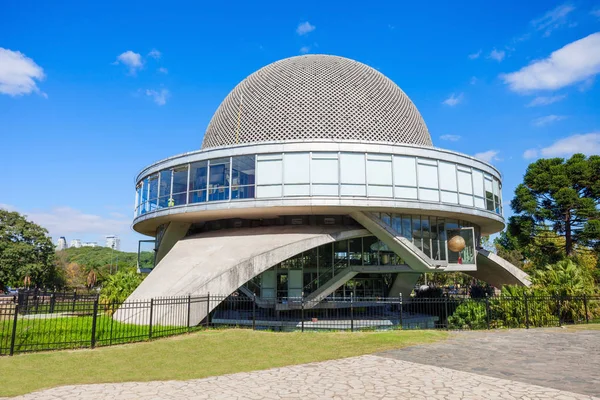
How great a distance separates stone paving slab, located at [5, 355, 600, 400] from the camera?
18.6ft

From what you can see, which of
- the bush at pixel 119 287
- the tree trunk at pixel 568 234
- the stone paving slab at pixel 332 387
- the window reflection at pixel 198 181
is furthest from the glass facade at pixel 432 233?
the bush at pixel 119 287

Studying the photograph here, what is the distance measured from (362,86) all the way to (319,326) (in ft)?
41.5

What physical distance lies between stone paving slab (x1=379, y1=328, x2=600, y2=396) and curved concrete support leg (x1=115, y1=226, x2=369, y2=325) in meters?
6.65

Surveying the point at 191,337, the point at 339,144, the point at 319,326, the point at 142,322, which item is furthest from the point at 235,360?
the point at 339,144

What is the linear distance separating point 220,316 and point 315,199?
6845mm

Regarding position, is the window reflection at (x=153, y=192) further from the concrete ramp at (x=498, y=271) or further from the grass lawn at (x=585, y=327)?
the grass lawn at (x=585, y=327)

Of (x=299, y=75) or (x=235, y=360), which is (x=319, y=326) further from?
(x=299, y=75)

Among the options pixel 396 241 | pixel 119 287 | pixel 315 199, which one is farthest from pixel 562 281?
pixel 119 287

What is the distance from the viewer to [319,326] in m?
16.5

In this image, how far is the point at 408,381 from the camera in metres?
6.41

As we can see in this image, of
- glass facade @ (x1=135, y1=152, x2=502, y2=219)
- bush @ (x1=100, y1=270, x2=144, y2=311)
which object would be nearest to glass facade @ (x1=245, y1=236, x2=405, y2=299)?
glass facade @ (x1=135, y1=152, x2=502, y2=219)

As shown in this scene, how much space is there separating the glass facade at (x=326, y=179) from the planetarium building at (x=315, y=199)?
4 cm

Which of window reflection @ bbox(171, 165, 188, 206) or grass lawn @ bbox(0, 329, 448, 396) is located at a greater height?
Answer: window reflection @ bbox(171, 165, 188, 206)

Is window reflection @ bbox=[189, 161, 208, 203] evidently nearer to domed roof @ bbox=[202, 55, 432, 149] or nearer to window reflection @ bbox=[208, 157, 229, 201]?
window reflection @ bbox=[208, 157, 229, 201]
